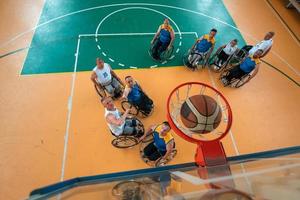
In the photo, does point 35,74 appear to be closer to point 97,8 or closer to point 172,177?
point 97,8

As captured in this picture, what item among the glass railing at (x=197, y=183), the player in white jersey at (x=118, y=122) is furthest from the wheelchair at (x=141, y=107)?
the glass railing at (x=197, y=183)

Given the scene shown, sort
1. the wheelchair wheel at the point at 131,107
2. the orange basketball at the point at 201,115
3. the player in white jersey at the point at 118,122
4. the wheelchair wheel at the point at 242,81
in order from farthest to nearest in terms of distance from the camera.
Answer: the wheelchair wheel at the point at 242,81 → the wheelchair wheel at the point at 131,107 → the player in white jersey at the point at 118,122 → the orange basketball at the point at 201,115

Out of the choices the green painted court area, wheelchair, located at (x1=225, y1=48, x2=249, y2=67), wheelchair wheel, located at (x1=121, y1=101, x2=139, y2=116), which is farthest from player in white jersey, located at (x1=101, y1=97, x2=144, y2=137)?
wheelchair, located at (x1=225, y1=48, x2=249, y2=67)

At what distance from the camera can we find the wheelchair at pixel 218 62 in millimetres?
6012

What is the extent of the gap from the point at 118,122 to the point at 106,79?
1.18 metres

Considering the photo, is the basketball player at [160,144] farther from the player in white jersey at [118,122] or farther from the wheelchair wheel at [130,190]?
the wheelchair wheel at [130,190]

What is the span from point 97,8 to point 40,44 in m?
2.12

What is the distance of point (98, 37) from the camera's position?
21.4ft

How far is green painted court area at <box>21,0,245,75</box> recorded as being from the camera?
608 cm

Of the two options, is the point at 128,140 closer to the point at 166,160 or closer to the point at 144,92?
the point at 166,160

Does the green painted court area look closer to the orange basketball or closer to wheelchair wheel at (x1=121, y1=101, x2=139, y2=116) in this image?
wheelchair wheel at (x1=121, y1=101, x2=139, y2=116)

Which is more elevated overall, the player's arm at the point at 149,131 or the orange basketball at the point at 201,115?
the player's arm at the point at 149,131

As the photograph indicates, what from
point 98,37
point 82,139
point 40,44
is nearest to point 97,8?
point 98,37

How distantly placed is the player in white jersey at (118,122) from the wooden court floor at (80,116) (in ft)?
1.69
